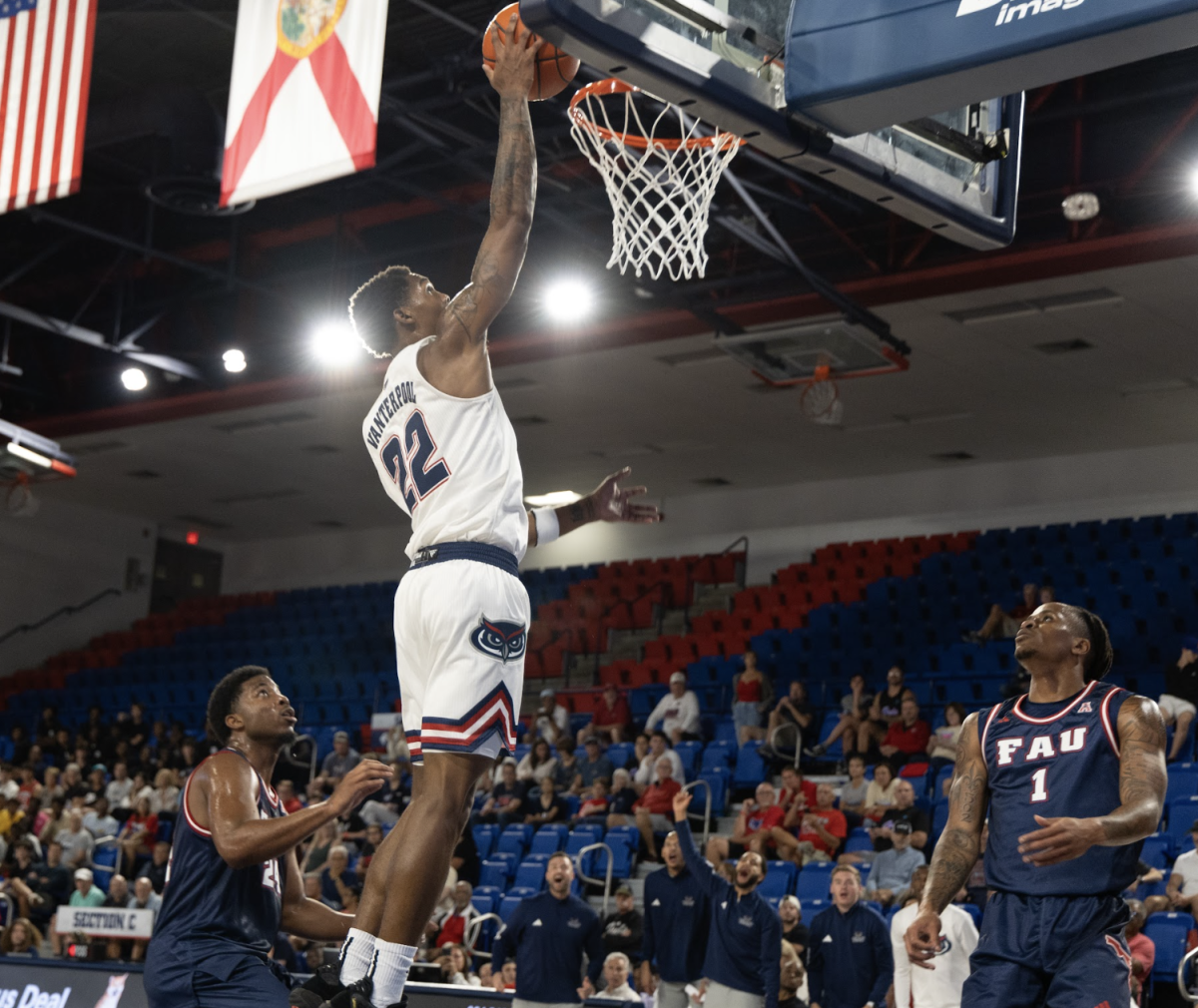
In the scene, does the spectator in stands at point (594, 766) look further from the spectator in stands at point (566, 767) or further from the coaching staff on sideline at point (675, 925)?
the coaching staff on sideline at point (675, 925)

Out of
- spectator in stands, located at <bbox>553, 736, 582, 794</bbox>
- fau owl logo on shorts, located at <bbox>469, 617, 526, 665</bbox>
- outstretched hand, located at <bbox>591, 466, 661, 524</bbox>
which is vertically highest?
outstretched hand, located at <bbox>591, 466, 661, 524</bbox>

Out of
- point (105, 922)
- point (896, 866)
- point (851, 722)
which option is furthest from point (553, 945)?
point (851, 722)

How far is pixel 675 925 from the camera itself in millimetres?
10586

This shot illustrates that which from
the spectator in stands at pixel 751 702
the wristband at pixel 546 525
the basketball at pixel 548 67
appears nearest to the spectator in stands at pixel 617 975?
the spectator in stands at pixel 751 702

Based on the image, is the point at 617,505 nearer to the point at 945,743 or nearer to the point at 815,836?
the point at 815,836

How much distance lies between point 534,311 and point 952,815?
42.8ft

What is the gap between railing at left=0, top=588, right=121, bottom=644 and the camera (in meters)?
26.3

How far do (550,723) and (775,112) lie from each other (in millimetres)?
14134

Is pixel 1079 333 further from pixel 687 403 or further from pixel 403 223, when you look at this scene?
pixel 403 223

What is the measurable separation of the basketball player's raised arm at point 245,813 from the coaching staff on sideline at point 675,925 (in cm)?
624

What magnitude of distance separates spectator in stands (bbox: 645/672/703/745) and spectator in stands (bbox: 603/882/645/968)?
4.38 meters

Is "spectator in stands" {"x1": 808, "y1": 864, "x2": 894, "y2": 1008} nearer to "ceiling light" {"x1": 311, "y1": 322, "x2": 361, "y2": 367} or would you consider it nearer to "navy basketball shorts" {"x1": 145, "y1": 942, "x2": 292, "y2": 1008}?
"navy basketball shorts" {"x1": 145, "y1": 942, "x2": 292, "y2": 1008}

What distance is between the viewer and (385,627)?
23.5 metres

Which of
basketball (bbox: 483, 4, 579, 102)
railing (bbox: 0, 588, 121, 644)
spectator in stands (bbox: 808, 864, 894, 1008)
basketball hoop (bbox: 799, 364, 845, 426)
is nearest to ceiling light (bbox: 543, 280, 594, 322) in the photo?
basketball hoop (bbox: 799, 364, 845, 426)
